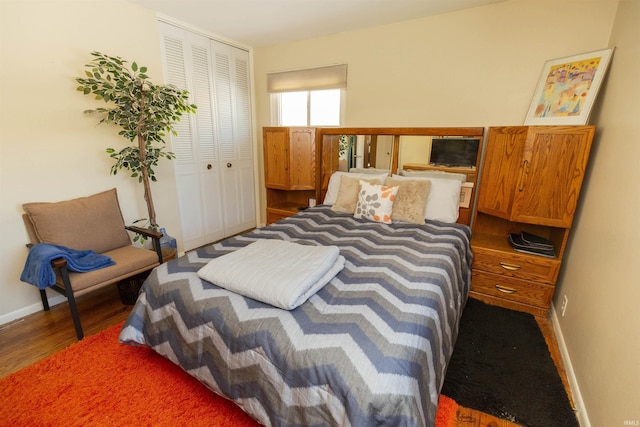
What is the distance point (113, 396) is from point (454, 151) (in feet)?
9.98

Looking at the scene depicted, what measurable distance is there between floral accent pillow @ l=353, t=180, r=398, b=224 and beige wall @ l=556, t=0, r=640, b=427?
130 cm

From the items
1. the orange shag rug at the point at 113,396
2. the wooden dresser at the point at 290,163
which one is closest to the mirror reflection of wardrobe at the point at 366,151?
the wooden dresser at the point at 290,163

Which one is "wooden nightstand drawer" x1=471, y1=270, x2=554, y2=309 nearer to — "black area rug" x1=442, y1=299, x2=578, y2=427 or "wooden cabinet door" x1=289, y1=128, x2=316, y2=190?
"black area rug" x1=442, y1=299, x2=578, y2=427

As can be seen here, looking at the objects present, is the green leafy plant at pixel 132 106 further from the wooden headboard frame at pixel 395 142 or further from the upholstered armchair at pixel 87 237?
the wooden headboard frame at pixel 395 142

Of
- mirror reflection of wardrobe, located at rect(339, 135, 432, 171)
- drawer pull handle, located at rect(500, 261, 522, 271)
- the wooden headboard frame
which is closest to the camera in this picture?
drawer pull handle, located at rect(500, 261, 522, 271)

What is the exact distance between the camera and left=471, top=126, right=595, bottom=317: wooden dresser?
6.73ft

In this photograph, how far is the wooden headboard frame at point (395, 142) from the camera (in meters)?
2.65

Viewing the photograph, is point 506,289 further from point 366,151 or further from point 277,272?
point 277,272

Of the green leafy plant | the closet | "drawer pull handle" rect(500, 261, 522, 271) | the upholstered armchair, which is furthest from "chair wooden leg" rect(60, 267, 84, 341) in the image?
"drawer pull handle" rect(500, 261, 522, 271)

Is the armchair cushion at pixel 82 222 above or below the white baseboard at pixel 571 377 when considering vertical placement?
above

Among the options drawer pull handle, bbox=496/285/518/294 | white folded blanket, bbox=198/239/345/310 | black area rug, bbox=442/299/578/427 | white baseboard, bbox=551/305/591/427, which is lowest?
black area rug, bbox=442/299/578/427

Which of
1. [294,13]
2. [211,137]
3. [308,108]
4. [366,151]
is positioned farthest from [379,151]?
[211,137]

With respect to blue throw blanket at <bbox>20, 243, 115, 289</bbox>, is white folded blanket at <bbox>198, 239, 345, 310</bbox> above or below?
above

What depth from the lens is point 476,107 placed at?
264 centimetres
